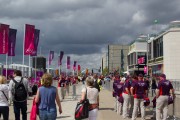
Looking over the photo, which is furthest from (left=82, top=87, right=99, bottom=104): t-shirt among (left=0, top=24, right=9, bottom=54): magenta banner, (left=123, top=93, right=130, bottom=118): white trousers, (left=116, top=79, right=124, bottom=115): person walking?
(left=0, top=24, right=9, bottom=54): magenta banner

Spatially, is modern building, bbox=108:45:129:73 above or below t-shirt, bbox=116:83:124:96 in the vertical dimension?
above

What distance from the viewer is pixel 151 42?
294 ft

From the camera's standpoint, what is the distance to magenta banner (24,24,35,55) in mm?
27672

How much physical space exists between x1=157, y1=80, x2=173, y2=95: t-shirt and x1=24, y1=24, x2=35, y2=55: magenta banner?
16308 mm

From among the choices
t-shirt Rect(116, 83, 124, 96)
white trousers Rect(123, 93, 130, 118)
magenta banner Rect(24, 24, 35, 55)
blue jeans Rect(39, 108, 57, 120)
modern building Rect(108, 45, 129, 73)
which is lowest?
white trousers Rect(123, 93, 130, 118)

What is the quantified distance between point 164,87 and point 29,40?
16684 millimetres

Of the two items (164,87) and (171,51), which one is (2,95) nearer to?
(164,87)

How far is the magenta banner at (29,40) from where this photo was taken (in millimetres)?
27672

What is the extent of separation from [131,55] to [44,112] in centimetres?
11730

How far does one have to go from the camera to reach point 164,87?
12.8 meters

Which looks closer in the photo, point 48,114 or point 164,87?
point 48,114

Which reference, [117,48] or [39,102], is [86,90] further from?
[117,48]

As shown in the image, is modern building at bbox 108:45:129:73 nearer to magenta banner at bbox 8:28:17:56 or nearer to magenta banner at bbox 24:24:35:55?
magenta banner at bbox 8:28:17:56

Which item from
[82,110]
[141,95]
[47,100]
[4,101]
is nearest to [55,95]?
[47,100]
